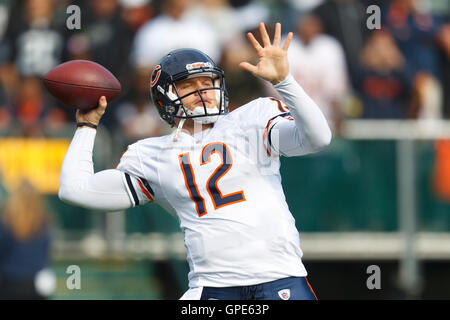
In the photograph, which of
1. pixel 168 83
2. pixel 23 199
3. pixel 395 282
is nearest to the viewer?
pixel 168 83

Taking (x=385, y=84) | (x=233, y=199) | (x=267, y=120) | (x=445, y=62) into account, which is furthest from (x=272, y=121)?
(x=445, y=62)

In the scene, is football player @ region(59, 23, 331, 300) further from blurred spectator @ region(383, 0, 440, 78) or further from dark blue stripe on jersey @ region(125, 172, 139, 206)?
blurred spectator @ region(383, 0, 440, 78)

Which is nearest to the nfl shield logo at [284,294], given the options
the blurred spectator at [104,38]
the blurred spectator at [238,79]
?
the blurred spectator at [238,79]

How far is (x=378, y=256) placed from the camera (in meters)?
8.72

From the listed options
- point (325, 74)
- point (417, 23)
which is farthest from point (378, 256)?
point (417, 23)

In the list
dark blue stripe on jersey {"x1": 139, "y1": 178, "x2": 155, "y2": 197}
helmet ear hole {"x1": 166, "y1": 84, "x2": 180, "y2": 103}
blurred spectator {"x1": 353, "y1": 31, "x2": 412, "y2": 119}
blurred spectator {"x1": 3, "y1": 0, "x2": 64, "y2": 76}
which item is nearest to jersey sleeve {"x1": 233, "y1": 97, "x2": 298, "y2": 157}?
helmet ear hole {"x1": 166, "y1": 84, "x2": 180, "y2": 103}

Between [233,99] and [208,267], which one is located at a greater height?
[233,99]

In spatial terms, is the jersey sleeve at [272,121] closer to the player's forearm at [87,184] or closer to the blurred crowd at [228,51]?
the player's forearm at [87,184]

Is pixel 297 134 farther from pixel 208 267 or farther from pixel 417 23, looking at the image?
pixel 417 23

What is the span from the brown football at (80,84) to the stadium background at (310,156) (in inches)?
141

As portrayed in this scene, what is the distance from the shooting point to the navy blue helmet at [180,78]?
4.57 metres

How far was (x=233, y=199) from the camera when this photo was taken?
14.3 feet

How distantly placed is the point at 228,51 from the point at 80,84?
13.0ft

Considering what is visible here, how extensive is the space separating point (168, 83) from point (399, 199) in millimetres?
4690
